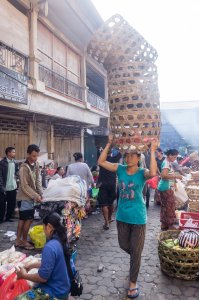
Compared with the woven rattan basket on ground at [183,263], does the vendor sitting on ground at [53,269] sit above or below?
above

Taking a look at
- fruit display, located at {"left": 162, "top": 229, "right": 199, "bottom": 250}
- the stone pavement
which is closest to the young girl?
the stone pavement

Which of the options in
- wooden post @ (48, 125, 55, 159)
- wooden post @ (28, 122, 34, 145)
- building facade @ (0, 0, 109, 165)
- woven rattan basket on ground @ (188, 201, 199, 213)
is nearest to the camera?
woven rattan basket on ground @ (188, 201, 199, 213)

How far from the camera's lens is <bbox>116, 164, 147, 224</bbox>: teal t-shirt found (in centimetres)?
349

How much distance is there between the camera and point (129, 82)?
283 cm

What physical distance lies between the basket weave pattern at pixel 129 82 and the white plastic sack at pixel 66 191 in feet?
7.12

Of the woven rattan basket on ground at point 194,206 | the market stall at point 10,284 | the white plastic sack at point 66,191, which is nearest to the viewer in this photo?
the market stall at point 10,284

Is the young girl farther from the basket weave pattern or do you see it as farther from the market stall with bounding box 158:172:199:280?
the basket weave pattern

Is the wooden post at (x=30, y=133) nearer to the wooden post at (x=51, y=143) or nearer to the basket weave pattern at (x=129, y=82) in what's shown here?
the wooden post at (x=51, y=143)

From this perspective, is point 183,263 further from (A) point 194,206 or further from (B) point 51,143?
(B) point 51,143

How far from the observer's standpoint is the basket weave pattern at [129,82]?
107 inches

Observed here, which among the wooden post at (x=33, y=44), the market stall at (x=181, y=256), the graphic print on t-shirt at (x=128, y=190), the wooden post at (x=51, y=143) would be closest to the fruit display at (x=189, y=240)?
the market stall at (x=181, y=256)

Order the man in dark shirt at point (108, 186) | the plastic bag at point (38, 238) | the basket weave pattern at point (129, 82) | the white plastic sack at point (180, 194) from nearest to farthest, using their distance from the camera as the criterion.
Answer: the basket weave pattern at point (129, 82) < the plastic bag at point (38, 238) < the man in dark shirt at point (108, 186) < the white plastic sack at point (180, 194)

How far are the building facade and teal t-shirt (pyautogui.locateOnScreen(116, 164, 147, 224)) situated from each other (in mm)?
4903

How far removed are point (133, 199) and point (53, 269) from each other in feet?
4.44
